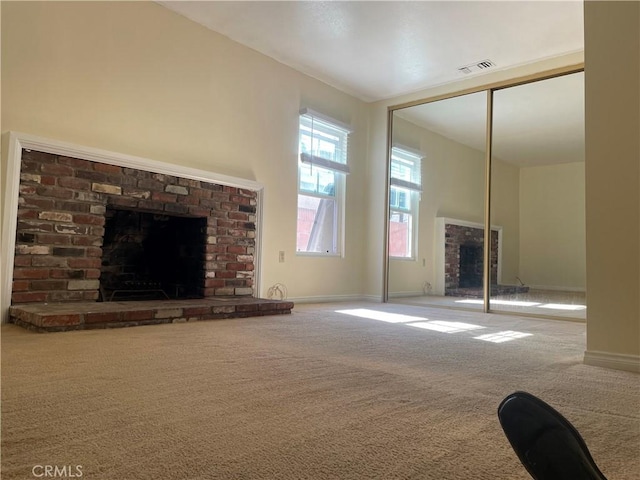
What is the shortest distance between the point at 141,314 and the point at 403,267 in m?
3.37

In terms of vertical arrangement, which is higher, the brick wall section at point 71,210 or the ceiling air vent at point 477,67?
the ceiling air vent at point 477,67

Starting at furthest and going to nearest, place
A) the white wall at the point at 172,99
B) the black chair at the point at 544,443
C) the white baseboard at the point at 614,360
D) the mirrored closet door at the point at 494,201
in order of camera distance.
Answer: the mirrored closet door at the point at 494,201
the white wall at the point at 172,99
the white baseboard at the point at 614,360
the black chair at the point at 544,443

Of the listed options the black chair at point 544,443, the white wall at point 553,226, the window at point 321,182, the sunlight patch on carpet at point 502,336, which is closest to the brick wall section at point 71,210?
the window at point 321,182

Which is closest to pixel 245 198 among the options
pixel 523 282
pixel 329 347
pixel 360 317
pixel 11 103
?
pixel 360 317

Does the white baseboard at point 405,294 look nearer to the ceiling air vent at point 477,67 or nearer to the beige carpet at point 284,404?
the ceiling air vent at point 477,67

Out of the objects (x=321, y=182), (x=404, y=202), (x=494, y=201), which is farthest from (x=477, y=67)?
(x=321, y=182)

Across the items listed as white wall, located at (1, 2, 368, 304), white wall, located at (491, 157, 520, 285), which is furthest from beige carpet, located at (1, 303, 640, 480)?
white wall, located at (491, 157, 520, 285)

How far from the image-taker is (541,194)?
4.50 metres

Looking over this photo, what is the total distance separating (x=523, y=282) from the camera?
4527 millimetres

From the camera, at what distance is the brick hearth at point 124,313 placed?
2.49m

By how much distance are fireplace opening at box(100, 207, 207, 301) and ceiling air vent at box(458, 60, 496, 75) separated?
10.3ft

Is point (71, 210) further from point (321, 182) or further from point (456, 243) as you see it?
point (456, 243)

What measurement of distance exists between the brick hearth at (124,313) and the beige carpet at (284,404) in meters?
0.10

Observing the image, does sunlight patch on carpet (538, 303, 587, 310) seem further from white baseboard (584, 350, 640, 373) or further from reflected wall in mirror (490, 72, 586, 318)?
white baseboard (584, 350, 640, 373)
